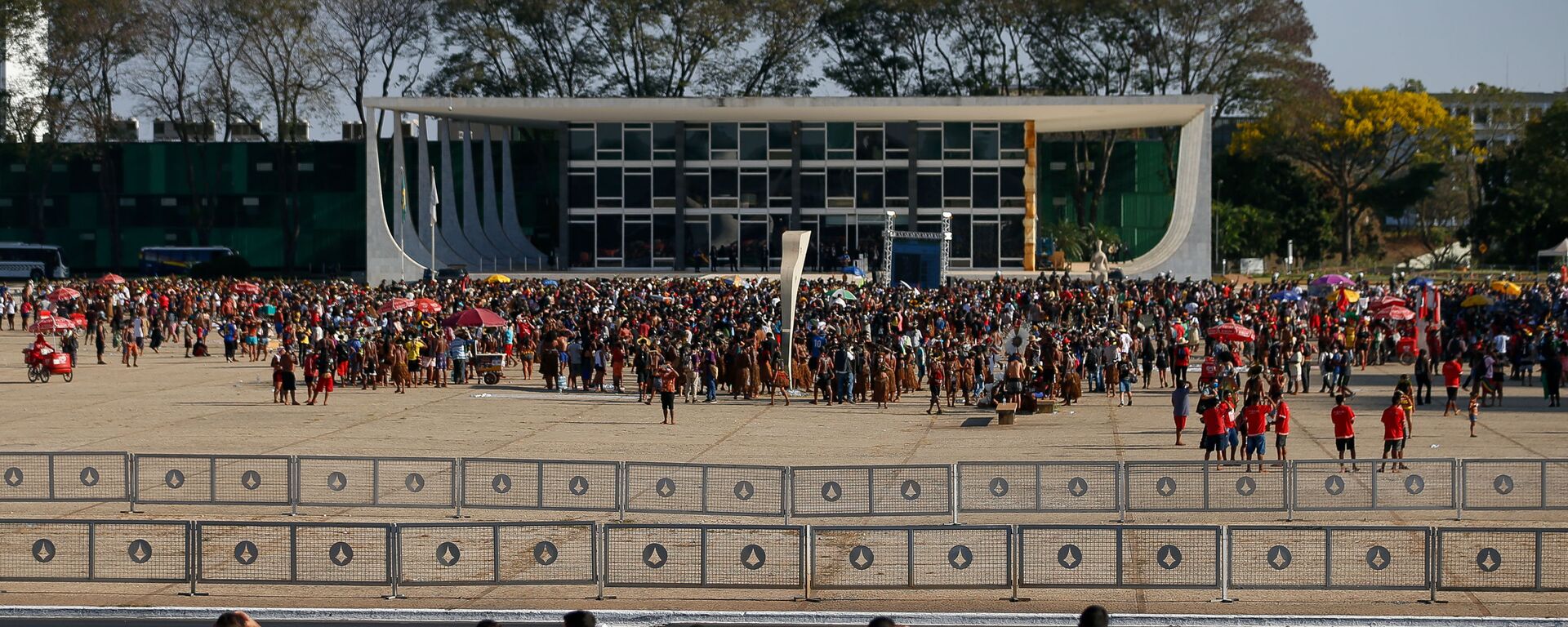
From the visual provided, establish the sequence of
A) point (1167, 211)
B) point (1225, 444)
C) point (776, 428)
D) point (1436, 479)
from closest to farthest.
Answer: point (1436, 479), point (1225, 444), point (776, 428), point (1167, 211)

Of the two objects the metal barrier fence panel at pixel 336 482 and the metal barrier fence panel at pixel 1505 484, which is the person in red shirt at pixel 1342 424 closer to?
the metal barrier fence panel at pixel 1505 484

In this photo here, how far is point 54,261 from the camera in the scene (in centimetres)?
7369

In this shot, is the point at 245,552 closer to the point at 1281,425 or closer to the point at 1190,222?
the point at 1281,425

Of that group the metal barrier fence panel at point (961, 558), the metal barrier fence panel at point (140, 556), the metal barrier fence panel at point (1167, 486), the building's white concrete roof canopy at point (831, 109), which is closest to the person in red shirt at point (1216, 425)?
the metal barrier fence panel at point (1167, 486)

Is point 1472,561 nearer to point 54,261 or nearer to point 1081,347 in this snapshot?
point 1081,347

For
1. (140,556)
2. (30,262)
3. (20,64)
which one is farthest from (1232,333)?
(20,64)

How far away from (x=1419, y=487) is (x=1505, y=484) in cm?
79

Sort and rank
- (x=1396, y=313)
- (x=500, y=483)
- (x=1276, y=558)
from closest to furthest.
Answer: (x=1276, y=558), (x=500, y=483), (x=1396, y=313)

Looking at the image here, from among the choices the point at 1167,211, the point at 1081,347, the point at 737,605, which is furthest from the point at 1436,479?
the point at 1167,211

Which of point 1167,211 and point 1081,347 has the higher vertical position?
point 1167,211

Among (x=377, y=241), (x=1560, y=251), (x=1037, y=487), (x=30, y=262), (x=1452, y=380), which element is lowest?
(x=1037, y=487)

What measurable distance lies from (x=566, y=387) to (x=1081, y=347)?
10.1 metres

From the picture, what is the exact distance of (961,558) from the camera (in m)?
12.4

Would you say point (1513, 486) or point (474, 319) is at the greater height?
point (474, 319)
